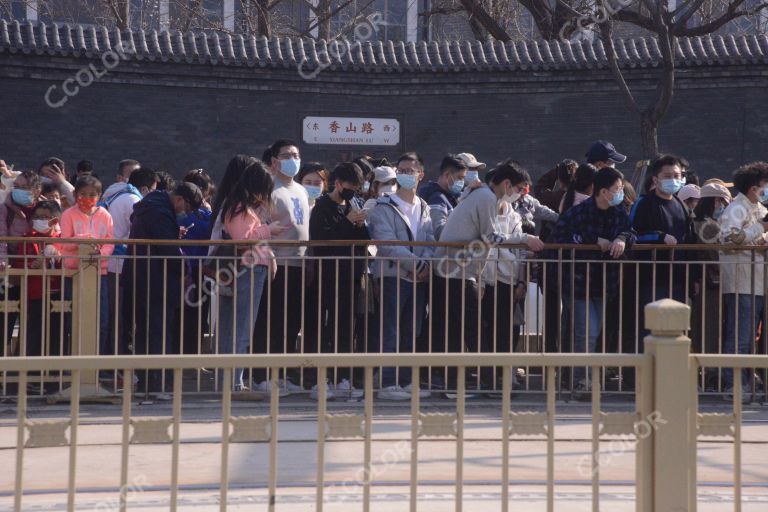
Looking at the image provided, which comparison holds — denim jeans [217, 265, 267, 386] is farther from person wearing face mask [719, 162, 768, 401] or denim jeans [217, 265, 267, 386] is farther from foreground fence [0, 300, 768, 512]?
foreground fence [0, 300, 768, 512]

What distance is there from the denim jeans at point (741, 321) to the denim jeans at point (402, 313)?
2226mm

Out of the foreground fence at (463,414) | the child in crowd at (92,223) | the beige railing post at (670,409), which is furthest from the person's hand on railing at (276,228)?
the beige railing post at (670,409)

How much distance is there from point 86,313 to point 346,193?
2.01 meters

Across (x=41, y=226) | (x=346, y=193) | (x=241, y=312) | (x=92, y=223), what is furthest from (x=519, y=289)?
(x=41, y=226)

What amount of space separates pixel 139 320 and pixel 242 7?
20705mm

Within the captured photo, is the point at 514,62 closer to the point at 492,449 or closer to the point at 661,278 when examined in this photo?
the point at 661,278

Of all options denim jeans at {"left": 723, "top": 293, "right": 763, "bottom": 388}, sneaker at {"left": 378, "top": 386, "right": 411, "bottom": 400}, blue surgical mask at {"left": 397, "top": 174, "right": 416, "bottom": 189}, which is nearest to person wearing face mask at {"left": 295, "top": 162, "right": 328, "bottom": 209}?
blue surgical mask at {"left": 397, "top": 174, "right": 416, "bottom": 189}

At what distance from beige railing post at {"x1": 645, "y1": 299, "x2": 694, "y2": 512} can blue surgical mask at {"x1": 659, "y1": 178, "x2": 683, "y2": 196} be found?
17.6 feet

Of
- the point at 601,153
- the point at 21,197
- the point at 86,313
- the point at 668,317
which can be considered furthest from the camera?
the point at 601,153

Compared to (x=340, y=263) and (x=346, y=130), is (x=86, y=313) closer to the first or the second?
(x=340, y=263)

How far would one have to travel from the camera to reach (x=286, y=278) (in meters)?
8.66

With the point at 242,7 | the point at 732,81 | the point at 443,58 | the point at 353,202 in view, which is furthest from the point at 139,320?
the point at 242,7

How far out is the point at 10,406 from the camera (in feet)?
28.0

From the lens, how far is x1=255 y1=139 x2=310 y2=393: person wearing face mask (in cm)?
877
